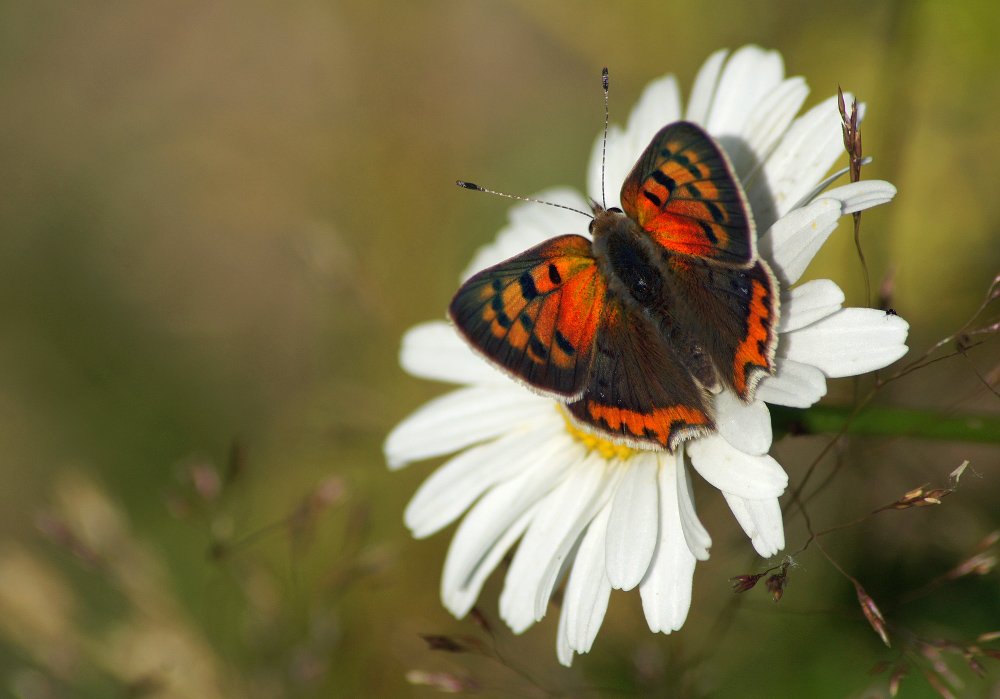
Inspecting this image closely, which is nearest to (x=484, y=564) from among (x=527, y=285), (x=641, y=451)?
(x=641, y=451)

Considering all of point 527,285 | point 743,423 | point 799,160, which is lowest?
point 743,423

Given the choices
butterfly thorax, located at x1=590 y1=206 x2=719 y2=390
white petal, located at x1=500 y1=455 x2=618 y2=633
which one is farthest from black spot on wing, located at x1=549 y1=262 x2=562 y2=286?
white petal, located at x1=500 y1=455 x2=618 y2=633

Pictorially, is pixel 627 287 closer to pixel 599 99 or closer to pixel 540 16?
pixel 599 99

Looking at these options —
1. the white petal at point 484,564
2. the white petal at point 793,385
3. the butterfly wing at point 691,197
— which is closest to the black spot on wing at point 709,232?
the butterfly wing at point 691,197

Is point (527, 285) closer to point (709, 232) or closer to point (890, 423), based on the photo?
point (709, 232)

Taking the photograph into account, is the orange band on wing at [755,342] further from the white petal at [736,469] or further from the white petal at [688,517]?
the white petal at [688,517]

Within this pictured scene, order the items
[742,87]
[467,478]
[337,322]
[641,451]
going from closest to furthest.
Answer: [641,451] → [742,87] → [467,478] → [337,322]

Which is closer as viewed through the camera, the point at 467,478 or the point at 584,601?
the point at 584,601

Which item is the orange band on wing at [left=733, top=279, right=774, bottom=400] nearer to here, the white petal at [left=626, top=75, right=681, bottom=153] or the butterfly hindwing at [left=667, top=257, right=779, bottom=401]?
the butterfly hindwing at [left=667, top=257, right=779, bottom=401]
